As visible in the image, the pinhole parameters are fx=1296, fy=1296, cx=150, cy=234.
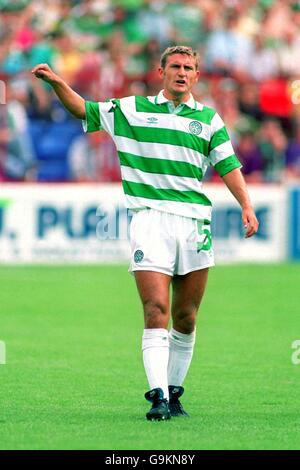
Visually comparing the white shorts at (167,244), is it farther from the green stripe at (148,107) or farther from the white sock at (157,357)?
the green stripe at (148,107)

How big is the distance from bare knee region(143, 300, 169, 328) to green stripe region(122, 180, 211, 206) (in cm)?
65

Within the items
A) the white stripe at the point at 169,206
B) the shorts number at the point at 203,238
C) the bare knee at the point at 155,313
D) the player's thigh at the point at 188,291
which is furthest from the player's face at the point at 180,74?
the bare knee at the point at 155,313

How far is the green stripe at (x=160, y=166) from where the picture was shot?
7812mm

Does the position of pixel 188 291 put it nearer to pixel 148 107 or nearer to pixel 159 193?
pixel 159 193

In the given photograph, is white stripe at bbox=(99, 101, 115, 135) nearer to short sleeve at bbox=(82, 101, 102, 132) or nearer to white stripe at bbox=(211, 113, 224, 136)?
short sleeve at bbox=(82, 101, 102, 132)

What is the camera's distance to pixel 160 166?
7.81m

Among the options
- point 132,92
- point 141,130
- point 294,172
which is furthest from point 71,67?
point 141,130

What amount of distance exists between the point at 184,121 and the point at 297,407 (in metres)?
1.99

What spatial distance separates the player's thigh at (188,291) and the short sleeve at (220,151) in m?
0.64

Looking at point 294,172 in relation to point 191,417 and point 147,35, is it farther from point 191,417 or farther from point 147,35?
point 191,417

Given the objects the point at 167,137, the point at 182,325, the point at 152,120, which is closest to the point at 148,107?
the point at 152,120

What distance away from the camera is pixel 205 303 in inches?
→ 610

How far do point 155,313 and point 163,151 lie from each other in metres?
0.98

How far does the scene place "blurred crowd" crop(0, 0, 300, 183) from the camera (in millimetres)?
20297
